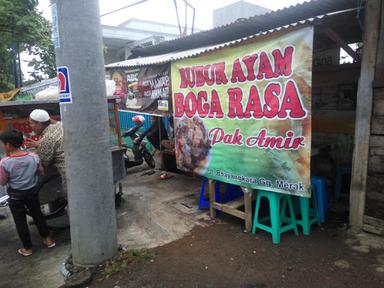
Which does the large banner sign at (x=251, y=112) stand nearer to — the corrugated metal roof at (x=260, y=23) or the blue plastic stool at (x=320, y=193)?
the blue plastic stool at (x=320, y=193)

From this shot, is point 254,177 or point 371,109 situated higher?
point 371,109

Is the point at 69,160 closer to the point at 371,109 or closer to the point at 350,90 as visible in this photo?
the point at 371,109

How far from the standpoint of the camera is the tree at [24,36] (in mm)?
7976

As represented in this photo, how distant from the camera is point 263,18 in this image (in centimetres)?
482

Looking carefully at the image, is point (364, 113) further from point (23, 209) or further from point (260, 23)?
point (23, 209)

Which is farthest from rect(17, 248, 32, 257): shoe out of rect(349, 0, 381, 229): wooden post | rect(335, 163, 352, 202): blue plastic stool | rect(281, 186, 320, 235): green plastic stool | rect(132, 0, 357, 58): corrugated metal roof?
rect(335, 163, 352, 202): blue plastic stool

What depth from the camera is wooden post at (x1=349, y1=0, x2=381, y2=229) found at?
3717 millimetres

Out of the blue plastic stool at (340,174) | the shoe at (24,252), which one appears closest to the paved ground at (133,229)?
the shoe at (24,252)

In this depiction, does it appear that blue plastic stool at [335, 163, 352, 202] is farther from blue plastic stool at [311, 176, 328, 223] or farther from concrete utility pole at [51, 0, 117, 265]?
concrete utility pole at [51, 0, 117, 265]

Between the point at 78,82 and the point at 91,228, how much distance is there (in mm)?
1612

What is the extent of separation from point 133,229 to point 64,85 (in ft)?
7.99

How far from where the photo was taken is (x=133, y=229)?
462 cm

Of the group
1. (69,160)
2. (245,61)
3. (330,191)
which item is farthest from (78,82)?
(330,191)

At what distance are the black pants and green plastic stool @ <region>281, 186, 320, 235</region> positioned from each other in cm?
337
